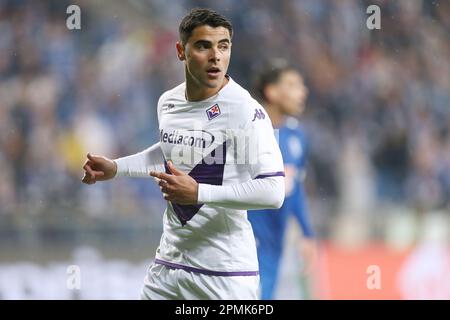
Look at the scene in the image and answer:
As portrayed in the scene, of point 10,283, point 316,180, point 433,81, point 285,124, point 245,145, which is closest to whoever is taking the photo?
point 245,145

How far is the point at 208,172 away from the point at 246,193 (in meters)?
0.28

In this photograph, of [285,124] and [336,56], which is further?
[336,56]

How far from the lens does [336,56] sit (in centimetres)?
1034

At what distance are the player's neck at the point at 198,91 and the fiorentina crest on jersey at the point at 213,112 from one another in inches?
2.8

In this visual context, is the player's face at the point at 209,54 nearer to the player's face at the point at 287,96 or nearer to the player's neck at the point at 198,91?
the player's neck at the point at 198,91

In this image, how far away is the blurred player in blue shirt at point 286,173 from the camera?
6.33 meters

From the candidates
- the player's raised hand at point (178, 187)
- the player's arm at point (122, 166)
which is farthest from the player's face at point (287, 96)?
A: the player's raised hand at point (178, 187)

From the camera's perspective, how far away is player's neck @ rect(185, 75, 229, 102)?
14.2 feet

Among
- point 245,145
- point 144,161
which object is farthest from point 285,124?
point 245,145

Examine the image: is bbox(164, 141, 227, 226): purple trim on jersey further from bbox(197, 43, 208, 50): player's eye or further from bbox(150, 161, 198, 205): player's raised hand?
bbox(197, 43, 208, 50): player's eye

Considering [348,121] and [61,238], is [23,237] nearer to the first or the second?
[61,238]

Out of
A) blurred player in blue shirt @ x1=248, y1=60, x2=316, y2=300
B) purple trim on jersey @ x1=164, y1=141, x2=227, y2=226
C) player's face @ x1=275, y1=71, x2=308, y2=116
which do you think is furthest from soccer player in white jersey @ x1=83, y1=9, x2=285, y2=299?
player's face @ x1=275, y1=71, x2=308, y2=116

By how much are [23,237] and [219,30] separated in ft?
14.7

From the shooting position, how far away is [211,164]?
4273 mm
